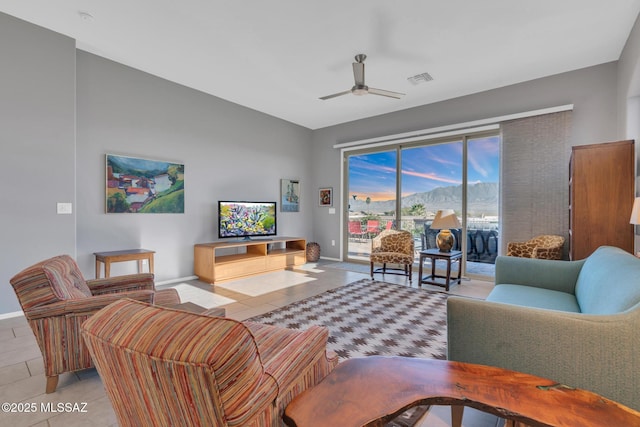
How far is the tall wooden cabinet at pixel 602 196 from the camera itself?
288 cm

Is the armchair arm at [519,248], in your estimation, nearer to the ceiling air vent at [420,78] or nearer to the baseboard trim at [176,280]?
the ceiling air vent at [420,78]

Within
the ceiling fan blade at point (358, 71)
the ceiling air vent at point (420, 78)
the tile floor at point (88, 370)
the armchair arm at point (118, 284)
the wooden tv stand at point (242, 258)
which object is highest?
the ceiling air vent at point (420, 78)

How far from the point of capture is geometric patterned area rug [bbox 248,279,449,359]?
93.0 inches

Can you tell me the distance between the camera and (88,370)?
2.07 m

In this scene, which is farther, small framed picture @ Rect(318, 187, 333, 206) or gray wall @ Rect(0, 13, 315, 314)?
small framed picture @ Rect(318, 187, 333, 206)

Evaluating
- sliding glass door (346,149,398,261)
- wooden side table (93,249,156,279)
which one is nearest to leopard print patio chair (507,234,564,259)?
sliding glass door (346,149,398,261)

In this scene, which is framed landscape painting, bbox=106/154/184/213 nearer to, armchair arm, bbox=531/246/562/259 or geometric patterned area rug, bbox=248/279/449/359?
geometric patterned area rug, bbox=248/279/449/359

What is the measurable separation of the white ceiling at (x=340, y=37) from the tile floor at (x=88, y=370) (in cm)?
298

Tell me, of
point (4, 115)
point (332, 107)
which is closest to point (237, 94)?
point (332, 107)

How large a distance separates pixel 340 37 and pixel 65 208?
362 cm

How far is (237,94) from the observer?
189 inches

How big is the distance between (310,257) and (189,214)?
8.78ft

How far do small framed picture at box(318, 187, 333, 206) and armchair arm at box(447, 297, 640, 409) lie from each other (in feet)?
16.9

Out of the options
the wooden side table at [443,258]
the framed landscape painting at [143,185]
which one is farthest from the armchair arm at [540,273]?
the framed landscape painting at [143,185]
